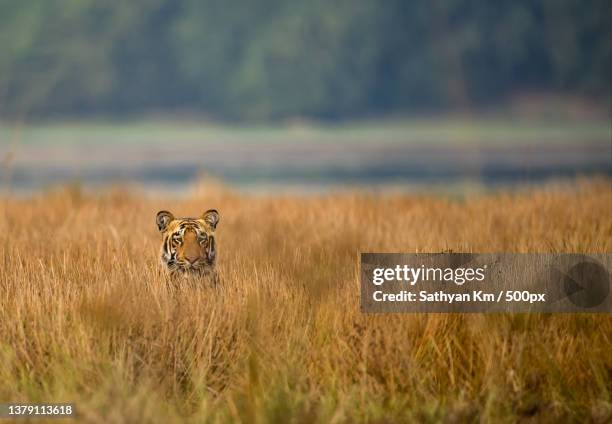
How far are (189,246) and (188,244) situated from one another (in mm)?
11

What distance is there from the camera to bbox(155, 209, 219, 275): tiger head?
16.9 ft

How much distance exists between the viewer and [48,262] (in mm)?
6125

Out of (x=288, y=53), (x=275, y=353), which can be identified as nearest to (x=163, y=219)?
(x=275, y=353)

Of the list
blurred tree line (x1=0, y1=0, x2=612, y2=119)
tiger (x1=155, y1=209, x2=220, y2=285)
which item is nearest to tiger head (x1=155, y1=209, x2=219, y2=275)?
tiger (x1=155, y1=209, x2=220, y2=285)

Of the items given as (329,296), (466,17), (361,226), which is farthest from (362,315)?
(466,17)

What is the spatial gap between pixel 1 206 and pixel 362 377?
574 cm

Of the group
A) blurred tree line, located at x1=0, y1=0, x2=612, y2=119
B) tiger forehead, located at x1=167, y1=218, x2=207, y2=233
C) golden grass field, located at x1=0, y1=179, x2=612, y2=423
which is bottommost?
golden grass field, located at x1=0, y1=179, x2=612, y2=423

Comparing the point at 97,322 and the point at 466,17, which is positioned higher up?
the point at 466,17

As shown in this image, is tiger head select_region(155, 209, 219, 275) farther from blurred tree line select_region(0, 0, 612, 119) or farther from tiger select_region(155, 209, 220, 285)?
blurred tree line select_region(0, 0, 612, 119)

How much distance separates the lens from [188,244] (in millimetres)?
5152

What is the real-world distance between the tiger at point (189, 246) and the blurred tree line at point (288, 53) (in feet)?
318

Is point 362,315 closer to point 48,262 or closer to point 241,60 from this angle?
point 48,262

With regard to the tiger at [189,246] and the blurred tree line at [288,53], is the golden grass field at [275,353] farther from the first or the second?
the blurred tree line at [288,53]

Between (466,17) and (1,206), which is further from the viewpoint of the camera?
(466,17)
